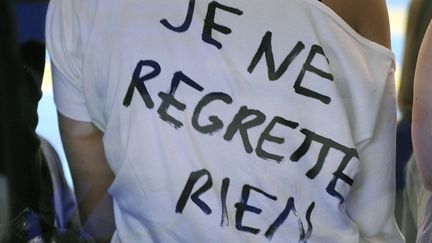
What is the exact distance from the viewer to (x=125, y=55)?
1.63 metres

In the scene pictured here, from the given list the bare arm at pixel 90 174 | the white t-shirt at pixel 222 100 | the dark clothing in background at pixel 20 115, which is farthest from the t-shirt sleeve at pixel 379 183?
the dark clothing in background at pixel 20 115

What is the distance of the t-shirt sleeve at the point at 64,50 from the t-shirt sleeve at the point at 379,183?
1.77 feet

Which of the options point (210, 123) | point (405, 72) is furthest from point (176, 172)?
point (405, 72)

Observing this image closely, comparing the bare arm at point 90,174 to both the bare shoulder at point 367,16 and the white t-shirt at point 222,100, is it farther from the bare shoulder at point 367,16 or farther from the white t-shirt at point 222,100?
the bare shoulder at point 367,16

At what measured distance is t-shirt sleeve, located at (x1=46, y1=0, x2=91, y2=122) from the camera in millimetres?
1640

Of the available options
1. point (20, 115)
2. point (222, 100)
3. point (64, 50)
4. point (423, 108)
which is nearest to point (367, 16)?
point (423, 108)

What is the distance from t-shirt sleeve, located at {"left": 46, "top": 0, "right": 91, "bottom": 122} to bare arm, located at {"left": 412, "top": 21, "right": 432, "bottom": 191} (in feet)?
2.02

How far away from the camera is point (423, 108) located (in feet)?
5.44

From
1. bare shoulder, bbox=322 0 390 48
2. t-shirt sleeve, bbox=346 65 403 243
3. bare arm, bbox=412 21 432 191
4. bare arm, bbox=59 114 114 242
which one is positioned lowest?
bare arm, bbox=59 114 114 242

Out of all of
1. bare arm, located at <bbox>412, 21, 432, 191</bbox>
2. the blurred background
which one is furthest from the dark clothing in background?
bare arm, located at <bbox>412, 21, 432, 191</bbox>

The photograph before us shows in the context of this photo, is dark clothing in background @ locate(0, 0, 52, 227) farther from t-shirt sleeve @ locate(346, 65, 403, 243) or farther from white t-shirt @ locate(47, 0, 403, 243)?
t-shirt sleeve @ locate(346, 65, 403, 243)

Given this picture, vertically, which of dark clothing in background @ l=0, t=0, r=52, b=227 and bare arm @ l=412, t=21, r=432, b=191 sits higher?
bare arm @ l=412, t=21, r=432, b=191

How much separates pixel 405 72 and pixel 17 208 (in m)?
0.76

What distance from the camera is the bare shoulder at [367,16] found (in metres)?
1.65
